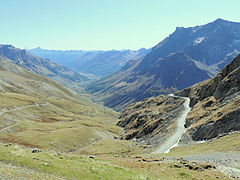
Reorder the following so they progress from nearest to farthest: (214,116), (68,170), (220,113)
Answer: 1. (68,170)
2. (220,113)
3. (214,116)

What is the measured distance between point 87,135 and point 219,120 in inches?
3390

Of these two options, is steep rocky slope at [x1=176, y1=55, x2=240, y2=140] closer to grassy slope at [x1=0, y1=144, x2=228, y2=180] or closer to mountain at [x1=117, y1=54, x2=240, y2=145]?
mountain at [x1=117, y1=54, x2=240, y2=145]

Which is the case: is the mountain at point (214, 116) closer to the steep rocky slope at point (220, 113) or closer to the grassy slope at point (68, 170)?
the steep rocky slope at point (220, 113)

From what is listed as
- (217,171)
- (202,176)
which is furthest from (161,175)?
(217,171)

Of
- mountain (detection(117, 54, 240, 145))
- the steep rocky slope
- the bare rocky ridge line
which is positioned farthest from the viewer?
the bare rocky ridge line

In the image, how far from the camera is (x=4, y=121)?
4776 inches

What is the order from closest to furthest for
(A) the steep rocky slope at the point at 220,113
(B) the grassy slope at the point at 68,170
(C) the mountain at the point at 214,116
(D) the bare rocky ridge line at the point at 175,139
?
(B) the grassy slope at the point at 68,170
(A) the steep rocky slope at the point at 220,113
(C) the mountain at the point at 214,116
(D) the bare rocky ridge line at the point at 175,139

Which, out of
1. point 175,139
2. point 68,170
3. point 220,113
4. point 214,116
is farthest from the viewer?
point 175,139

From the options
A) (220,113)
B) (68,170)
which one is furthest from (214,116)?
(68,170)

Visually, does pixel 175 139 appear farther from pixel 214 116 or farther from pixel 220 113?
pixel 220 113

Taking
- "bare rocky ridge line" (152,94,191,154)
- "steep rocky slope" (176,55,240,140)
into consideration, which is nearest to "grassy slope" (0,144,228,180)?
"steep rocky slope" (176,55,240,140)

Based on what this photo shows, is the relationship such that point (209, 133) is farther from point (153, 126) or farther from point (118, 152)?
point (153, 126)

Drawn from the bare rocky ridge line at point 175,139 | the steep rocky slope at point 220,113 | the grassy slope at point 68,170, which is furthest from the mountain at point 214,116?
the grassy slope at point 68,170

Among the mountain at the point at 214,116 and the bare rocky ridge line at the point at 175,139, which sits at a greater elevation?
the mountain at the point at 214,116
